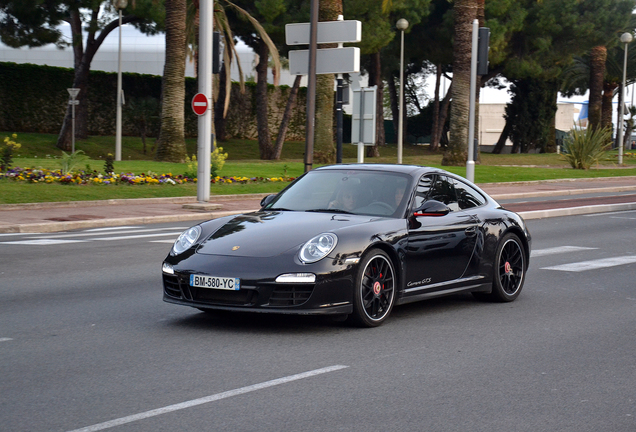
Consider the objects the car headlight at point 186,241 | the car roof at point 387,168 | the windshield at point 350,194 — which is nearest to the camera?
the car headlight at point 186,241

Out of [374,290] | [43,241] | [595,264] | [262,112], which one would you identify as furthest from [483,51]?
[262,112]

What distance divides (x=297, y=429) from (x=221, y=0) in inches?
1609

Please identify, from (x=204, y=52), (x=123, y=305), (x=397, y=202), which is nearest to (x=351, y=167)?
(x=397, y=202)

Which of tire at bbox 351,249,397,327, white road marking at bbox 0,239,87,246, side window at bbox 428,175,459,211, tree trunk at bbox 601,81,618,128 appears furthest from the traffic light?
tree trunk at bbox 601,81,618,128

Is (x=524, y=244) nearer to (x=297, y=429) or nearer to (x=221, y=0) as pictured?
(x=297, y=429)

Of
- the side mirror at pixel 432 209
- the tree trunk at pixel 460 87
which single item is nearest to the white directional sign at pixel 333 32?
the side mirror at pixel 432 209

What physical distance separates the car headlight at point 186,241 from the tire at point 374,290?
1.47m

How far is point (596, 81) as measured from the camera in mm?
56125

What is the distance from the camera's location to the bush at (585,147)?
4081 cm

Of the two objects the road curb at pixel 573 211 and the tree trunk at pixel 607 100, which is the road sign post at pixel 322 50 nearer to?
the road curb at pixel 573 211

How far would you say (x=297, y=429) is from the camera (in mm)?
4672

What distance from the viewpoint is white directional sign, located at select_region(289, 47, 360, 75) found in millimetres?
20639

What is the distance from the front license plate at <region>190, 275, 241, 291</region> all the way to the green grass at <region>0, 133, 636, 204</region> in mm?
13106

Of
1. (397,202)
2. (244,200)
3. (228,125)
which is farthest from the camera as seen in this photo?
(228,125)
